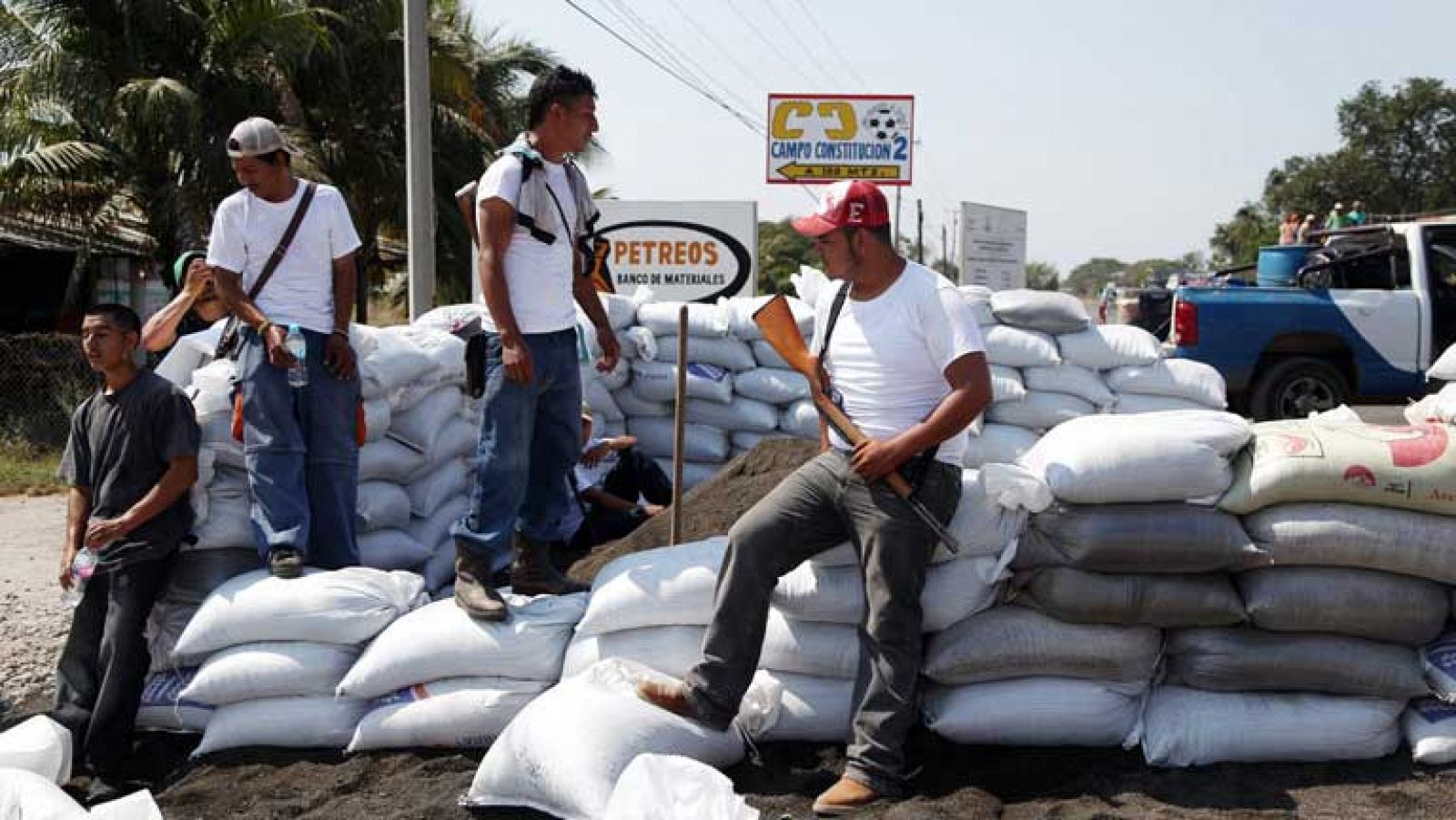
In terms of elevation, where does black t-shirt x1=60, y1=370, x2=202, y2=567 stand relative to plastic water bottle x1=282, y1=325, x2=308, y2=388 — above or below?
below

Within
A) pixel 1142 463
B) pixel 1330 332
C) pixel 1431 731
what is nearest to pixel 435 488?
pixel 1142 463

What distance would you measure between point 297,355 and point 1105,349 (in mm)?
A: 4754

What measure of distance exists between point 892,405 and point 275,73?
12.7 m

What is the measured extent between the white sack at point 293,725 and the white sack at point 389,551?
1058 mm

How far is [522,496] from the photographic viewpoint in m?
A: 3.98

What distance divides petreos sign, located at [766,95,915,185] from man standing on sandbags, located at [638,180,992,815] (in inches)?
461

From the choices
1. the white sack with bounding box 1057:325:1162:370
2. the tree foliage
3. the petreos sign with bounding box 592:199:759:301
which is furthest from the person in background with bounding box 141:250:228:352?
the tree foliage

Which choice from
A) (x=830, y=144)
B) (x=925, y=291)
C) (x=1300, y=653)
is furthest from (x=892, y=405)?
(x=830, y=144)

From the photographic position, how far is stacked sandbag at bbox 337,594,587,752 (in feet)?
12.3

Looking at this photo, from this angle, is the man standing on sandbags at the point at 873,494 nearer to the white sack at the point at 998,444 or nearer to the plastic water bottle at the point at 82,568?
the plastic water bottle at the point at 82,568

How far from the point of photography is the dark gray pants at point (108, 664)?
391 cm

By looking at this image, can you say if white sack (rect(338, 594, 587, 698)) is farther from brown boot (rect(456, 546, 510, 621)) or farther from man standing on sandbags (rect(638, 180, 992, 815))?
man standing on sandbags (rect(638, 180, 992, 815))

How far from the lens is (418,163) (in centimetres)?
980

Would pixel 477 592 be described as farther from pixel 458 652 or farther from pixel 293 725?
pixel 293 725
